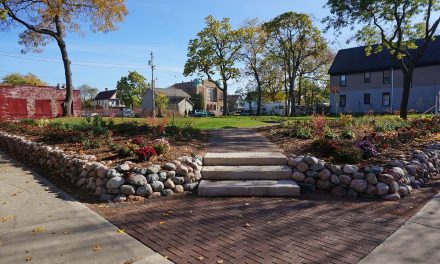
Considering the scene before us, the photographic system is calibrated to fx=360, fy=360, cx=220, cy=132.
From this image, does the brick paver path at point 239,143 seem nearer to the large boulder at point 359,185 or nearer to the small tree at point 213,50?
the large boulder at point 359,185

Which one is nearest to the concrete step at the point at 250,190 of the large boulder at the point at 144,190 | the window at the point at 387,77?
the large boulder at the point at 144,190

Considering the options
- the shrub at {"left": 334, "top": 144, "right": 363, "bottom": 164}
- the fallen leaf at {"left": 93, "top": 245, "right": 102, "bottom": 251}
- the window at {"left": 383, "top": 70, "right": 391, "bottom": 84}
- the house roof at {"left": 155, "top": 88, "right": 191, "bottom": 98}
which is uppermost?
the house roof at {"left": 155, "top": 88, "right": 191, "bottom": 98}

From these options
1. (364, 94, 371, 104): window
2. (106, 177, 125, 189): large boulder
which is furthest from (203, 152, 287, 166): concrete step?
(364, 94, 371, 104): window

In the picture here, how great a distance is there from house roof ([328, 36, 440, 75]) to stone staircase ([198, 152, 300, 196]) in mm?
32223

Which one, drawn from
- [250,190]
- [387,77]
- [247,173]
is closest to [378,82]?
[387,77]

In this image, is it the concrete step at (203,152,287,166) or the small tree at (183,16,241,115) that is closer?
the concrete step at (203,152,287,166)

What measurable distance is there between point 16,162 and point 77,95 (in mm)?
24951

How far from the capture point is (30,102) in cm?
3028

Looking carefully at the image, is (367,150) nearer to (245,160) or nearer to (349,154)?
(349,154)

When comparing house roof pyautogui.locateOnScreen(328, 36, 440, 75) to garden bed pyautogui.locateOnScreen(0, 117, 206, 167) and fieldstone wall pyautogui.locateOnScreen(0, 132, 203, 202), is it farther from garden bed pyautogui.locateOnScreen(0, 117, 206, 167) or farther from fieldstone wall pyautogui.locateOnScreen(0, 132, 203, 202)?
fieldstone wall pyautogui.locateOnScreen(0, 132, 203, 202)

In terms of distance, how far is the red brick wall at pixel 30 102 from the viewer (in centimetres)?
2858

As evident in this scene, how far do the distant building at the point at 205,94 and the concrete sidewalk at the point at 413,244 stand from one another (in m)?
79.4

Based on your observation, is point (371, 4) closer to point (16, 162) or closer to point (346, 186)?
point (346, 186)

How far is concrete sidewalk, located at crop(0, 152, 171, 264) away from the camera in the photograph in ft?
14.0
